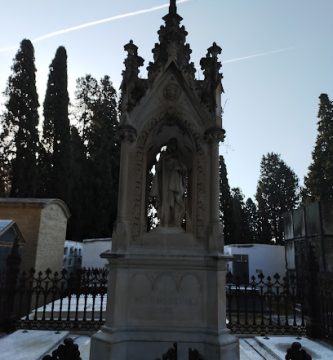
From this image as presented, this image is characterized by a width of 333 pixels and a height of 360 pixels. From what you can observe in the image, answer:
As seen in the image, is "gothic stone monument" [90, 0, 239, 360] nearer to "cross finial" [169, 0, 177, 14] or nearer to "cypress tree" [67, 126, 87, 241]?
"cross finial" [169, 0, 177, 14]

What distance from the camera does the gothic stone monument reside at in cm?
478

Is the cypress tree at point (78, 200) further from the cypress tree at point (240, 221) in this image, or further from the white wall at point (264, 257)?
the cypress tree at point (240, 221)

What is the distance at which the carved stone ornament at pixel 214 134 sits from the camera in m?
5.53

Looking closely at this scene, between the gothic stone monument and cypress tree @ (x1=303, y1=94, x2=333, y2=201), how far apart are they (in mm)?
26303

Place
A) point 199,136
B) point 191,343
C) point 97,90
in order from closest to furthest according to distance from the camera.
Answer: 1. point 191,343
2. point 199,136
3. point 97,90

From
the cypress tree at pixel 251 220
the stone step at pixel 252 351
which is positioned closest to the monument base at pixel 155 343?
the stone step at pixel 252 351

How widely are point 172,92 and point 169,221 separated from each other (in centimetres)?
224

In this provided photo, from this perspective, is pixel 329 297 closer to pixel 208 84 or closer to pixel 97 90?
pixel 208 84

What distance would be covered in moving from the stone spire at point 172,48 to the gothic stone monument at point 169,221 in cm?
2

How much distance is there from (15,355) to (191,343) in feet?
9.16

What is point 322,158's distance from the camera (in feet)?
97.3

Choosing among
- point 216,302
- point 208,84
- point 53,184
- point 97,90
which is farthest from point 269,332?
point 97,90

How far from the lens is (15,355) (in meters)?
5.15

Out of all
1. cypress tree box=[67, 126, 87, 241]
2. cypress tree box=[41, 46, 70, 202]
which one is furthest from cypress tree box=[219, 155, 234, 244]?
cypress tree box=[41, 46, 70, 202]
